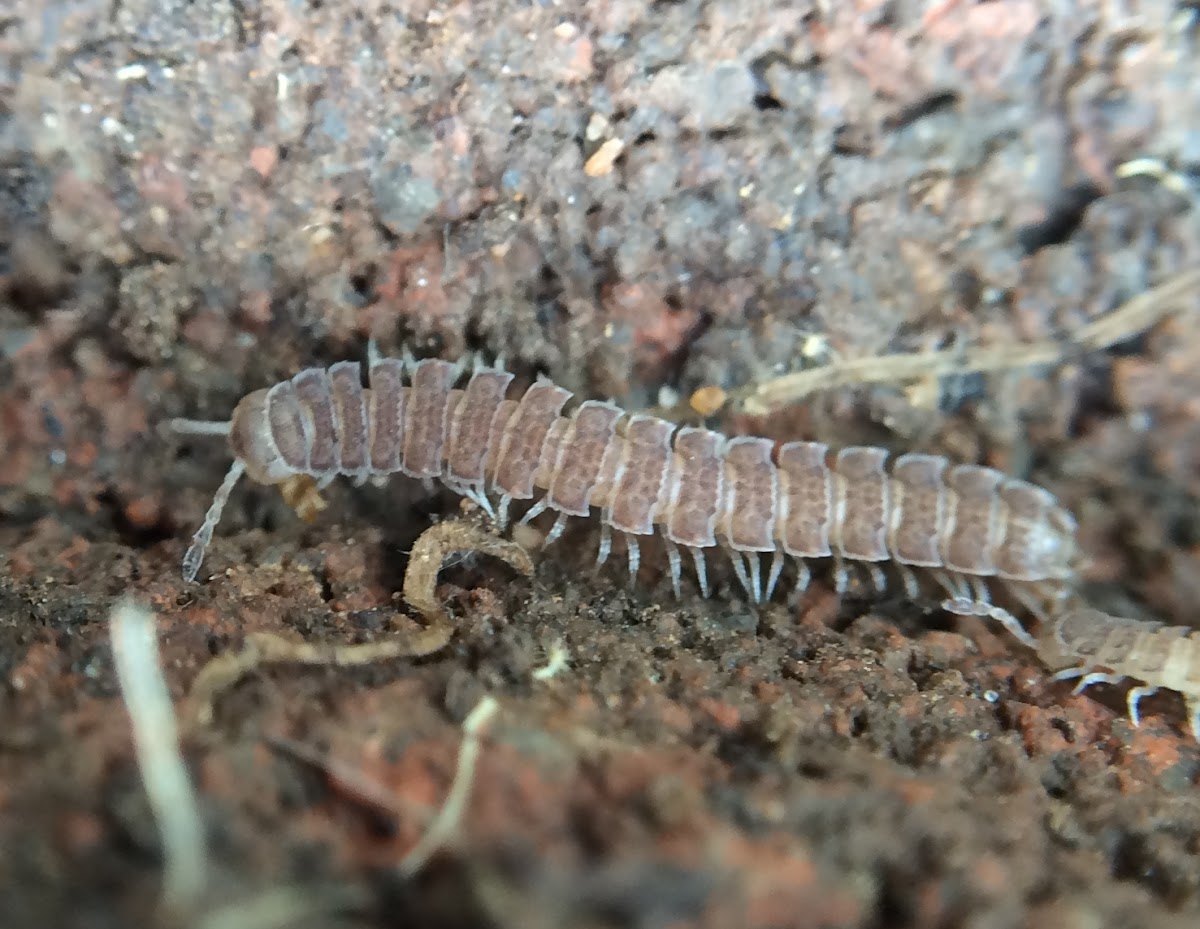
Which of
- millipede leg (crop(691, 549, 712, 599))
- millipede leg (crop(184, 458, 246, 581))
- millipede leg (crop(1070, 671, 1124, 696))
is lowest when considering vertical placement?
millipede leg (crop(1070, 671, 1124, 696))

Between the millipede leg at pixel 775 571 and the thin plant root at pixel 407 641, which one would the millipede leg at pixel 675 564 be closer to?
the millipede leg at pixel 775 571

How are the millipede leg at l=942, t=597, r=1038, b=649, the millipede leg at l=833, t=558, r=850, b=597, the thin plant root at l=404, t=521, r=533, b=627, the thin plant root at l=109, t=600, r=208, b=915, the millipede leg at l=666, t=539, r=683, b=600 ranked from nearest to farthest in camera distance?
the thin plant root at l=109, t=600, r=208, b=915 → the thin plant root at l=404, t=521, r=533, b=627 → the millipede leg at l=942, t=597, r=1038, b=649 → the millipede leg at l=666, t=539, r=683, b=600 → the millipede leg at l=833, t=558, r=850, b=597

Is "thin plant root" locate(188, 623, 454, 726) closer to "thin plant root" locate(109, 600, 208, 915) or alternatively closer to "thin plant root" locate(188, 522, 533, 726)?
"thin plant root" locate(188, 522, 533, 726)

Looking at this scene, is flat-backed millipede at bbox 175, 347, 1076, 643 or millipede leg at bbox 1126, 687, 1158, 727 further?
flat-backed millipede at bbox 175, 347, 1076, 643

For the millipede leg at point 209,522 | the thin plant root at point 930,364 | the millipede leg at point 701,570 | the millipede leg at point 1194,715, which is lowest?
the millipede leg at point 1194,715

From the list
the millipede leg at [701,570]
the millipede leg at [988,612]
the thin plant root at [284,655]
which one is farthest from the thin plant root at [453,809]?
the millipede leg at [988,612]

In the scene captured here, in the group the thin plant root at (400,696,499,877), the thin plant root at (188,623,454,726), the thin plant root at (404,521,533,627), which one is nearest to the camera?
the thin plant root at (400,696,499,877)

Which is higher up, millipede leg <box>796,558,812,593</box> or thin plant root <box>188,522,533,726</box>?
thin plant root <box>188,522,533,726</box>

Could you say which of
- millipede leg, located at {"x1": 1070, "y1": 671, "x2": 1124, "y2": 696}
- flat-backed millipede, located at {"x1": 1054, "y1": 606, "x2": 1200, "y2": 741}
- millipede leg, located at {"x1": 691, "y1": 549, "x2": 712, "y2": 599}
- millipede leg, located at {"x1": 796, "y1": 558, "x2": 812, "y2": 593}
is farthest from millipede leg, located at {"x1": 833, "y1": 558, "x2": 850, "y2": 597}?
millipede leg, located at {"x1": 1070, "y1": 671, "x2": 1124, "y2": 696}
